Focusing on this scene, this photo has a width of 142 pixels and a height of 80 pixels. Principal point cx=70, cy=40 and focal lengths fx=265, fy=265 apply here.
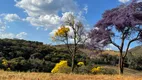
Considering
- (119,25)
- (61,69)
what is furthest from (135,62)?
(119,25)

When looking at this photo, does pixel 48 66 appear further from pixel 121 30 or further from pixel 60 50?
pixel 121 30

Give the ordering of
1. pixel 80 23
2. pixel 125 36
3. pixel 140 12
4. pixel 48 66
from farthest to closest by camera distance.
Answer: pixel 48 66 < pixel 80 23 < pixel 125 36 < pixel 140 12

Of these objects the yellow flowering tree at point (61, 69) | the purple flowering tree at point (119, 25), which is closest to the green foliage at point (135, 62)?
the yellow flowering tree at point (61, 69)

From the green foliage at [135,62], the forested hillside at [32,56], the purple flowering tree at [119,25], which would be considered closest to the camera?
the purple flowering tree at [119,25]

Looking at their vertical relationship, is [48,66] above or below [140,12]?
below

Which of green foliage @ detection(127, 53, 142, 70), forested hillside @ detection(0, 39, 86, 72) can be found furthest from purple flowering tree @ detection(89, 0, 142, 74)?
green foliage @ detection(127, 53, 142, 70)

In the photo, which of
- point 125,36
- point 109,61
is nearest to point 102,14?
point 125,36

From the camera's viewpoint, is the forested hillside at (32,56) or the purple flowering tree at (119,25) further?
the forested hillside at (32,56)

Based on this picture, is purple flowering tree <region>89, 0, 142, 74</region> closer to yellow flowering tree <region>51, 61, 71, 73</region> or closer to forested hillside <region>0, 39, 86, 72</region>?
yellow flowering tree <region>51, 61, 71, 73</region>

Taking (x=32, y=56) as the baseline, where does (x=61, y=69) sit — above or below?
below

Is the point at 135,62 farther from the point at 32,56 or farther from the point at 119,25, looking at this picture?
the point at 119,25

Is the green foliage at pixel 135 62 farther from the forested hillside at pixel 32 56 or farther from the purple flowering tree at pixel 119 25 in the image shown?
the purple flowering tree at pixel 119 25

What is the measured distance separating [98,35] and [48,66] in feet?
213

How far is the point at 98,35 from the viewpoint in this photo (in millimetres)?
21000
